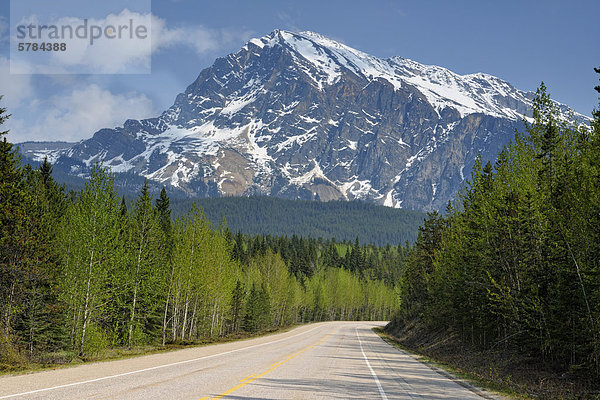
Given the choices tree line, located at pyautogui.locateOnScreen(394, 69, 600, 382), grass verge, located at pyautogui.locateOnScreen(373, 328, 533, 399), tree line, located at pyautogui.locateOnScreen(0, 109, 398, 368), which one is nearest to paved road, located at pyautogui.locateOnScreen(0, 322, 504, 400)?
grass verge, located at pyautogui.locateOnScreen(373, 328, 533, 399)

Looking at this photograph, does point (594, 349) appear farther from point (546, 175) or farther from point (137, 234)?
point (137, 234)

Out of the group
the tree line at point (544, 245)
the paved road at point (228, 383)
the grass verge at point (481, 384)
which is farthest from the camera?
the tree line at point (544, 245)

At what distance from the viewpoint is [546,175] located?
21344 mm

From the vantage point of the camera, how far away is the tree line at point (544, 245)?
15742 millimetres

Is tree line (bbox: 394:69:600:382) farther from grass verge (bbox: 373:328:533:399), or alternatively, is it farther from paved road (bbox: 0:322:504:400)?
paved road (bbox: 0:322:504:400)

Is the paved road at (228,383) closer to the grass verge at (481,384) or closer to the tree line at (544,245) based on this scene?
the grass verge at (481,384)

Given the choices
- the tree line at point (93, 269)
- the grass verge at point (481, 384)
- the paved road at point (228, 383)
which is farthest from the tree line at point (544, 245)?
the tree line at point (93, 269)

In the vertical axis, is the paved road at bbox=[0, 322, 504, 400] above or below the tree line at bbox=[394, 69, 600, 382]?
below

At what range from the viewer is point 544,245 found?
1997cm

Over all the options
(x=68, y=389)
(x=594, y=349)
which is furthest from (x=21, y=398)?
(x=594, y=349)

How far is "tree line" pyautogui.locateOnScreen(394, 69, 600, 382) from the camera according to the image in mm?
15742

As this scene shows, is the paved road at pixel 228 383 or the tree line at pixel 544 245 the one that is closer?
the paved road at pixel 228 383

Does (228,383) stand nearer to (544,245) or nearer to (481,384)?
(481,384)

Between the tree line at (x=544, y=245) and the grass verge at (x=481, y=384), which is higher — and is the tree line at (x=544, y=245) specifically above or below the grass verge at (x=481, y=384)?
above
